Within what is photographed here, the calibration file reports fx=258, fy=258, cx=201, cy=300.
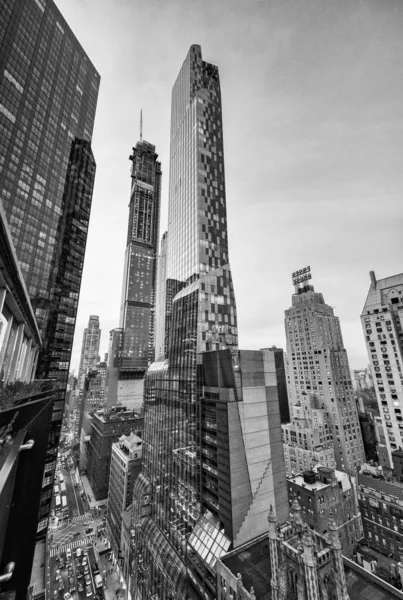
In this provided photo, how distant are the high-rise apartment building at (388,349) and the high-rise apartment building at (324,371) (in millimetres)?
15808

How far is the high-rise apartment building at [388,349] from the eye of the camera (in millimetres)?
78500

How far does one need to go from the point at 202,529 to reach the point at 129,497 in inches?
2110

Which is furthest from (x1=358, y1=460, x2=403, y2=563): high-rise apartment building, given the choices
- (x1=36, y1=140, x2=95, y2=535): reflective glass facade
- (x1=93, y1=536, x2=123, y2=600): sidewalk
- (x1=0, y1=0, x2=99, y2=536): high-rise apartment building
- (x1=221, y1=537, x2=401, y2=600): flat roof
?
(x1=0, y1=0, x2=99, y2=536): high-rise apartment building

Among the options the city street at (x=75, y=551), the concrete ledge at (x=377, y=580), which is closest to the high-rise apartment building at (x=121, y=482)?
the city street at (x=75, y=551)

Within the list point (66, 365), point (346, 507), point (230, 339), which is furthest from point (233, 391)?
point (66, 365)

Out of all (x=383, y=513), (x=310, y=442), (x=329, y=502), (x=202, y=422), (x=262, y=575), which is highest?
(x=202, y=422)

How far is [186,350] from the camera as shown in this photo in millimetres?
53094

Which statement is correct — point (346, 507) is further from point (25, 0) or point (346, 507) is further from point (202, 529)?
point (25, 0)

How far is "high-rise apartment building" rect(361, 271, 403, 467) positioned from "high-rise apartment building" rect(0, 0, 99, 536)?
323ft

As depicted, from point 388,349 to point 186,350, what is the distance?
231ft

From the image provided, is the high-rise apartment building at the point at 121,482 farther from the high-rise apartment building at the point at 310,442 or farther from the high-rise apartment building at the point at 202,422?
the high-rise apartment building at the point at 310,442

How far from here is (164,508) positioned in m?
53.9

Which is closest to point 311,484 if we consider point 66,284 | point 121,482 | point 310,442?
point 310,442

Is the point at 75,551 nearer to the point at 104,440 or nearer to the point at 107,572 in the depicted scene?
the point at 107,572
